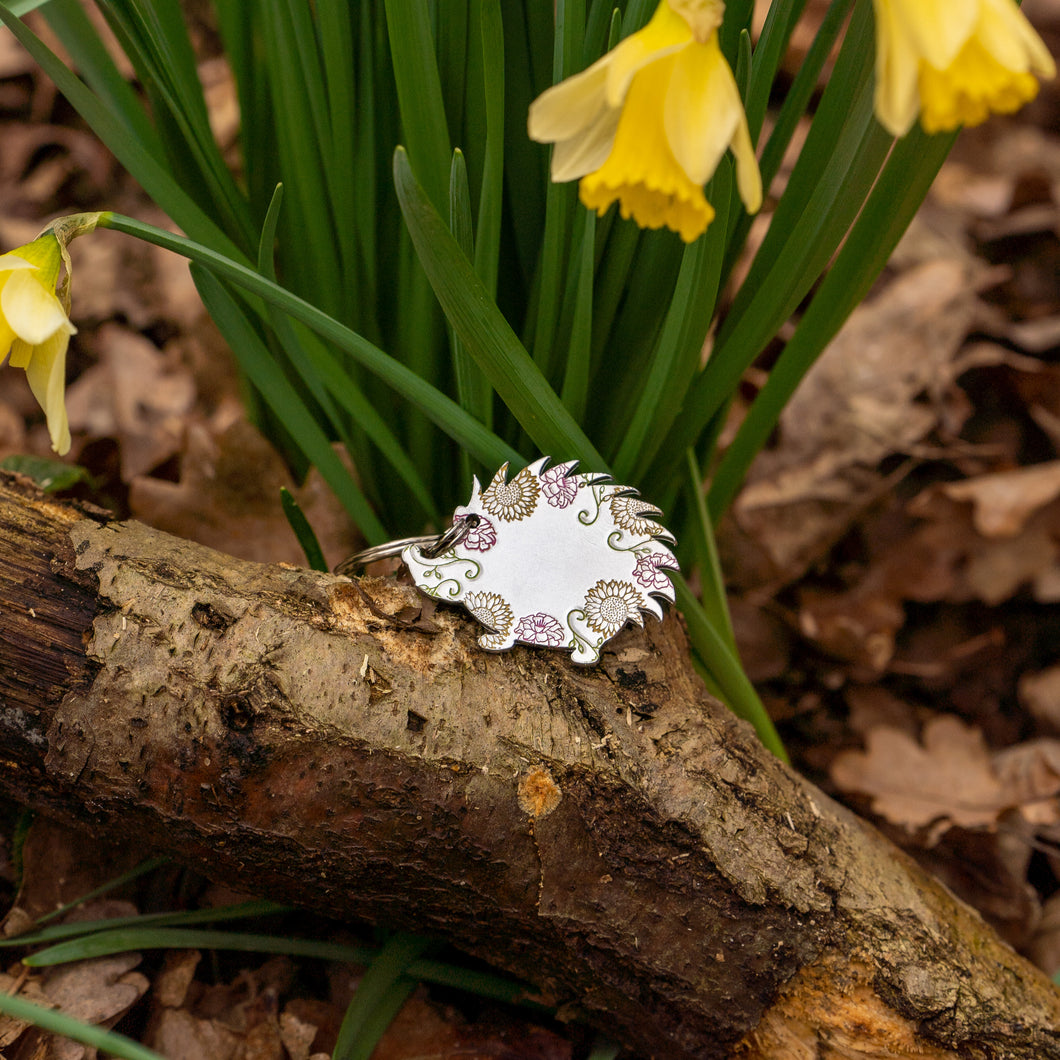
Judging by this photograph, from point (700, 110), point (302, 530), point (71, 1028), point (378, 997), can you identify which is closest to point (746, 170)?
point (700, 110)

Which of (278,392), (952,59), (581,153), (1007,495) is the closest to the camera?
(952,59)

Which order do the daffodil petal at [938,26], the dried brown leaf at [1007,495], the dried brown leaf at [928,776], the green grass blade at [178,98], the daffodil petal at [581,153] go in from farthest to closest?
the dried brown leaf at [1007,495] < the dried brown leaf at [928,776] < the green grass blade at [178,98] < the daffodil petal at [581,153] < the daffodil petal at [938,26]

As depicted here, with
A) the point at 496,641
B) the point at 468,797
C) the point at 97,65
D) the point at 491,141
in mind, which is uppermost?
the point at 97,65

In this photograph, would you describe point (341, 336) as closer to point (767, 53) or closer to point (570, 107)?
point (570, 107)

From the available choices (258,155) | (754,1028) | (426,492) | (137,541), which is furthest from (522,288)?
(754,1028)

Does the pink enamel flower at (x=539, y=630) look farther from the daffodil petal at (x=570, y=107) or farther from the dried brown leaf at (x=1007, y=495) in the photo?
the dried brown leaf at (x=1007, y=495)

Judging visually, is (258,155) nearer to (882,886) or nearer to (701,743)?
(701,743)

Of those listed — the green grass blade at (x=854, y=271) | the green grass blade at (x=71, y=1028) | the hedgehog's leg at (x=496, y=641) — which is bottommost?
the green grass blade at (x=71, y=1028)

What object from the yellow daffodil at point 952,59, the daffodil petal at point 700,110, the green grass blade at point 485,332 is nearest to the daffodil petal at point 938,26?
the yellow daffodil at point 952,59
